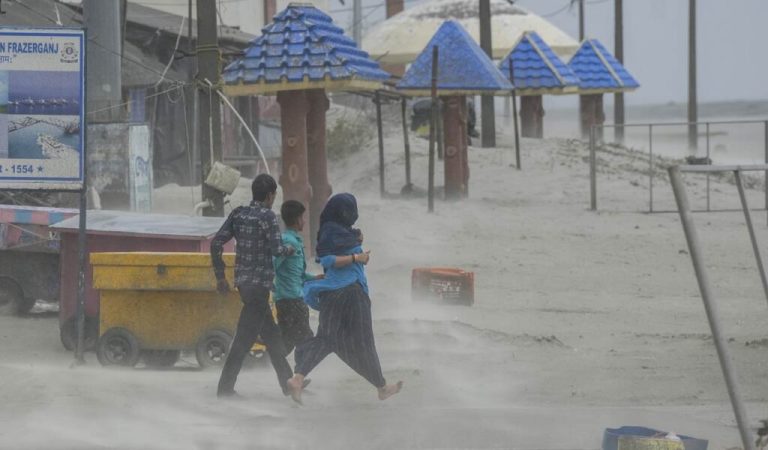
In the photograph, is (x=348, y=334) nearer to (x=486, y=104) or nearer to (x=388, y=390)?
(x=388, y=390)

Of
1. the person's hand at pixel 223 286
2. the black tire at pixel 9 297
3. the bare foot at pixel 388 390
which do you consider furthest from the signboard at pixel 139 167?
the bare foot at pixel 388 390

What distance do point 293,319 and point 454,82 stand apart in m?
16.3

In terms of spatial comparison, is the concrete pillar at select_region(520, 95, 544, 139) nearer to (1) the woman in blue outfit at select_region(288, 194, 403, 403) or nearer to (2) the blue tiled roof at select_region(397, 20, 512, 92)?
(2) the blue tiled roof at select_region(397, 20, 512, 92)

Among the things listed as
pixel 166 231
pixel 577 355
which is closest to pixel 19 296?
pixel 166 231

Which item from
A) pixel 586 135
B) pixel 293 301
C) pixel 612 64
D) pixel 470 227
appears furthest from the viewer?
pixel 586 135

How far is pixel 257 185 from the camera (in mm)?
10516

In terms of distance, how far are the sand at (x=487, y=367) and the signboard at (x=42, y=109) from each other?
1.53 metres

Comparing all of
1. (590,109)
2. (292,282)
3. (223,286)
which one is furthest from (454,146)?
(223,286)

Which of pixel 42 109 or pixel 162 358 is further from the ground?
pixel 42 109

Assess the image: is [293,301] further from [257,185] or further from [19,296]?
[19,296]

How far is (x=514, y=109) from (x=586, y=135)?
10.5 m

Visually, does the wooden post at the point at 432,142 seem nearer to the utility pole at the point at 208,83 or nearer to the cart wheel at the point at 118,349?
the utility pole at the point at 208,83

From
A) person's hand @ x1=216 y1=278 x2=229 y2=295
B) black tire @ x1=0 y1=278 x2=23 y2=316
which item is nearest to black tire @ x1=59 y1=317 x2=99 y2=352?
black tire @ x1=0 y1=278 x2=23 y2=316

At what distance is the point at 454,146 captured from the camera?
90.8 ft
